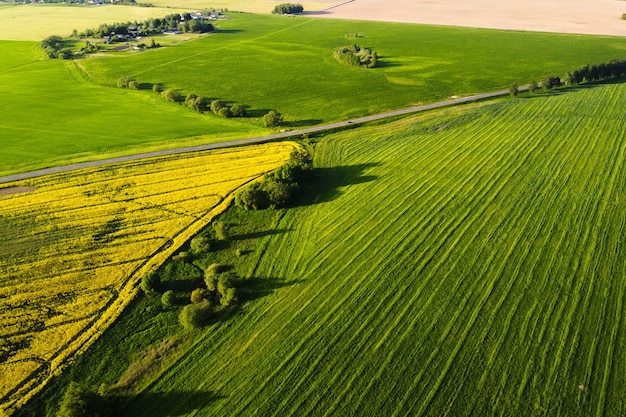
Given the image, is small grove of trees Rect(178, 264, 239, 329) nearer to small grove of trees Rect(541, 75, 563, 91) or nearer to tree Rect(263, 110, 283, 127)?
tree Rect(263, 110, 283, 127)

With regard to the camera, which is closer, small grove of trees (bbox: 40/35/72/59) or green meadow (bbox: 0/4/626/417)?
green meadow (bbox: 0/4/626/417)

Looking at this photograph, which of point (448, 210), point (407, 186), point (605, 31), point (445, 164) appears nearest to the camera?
point (448, 210)

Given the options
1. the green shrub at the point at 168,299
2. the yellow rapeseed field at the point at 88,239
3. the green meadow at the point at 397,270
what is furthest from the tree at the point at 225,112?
the green shrub at the point at 168,299

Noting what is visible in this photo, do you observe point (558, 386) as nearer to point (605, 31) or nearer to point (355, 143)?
point (355, 143)

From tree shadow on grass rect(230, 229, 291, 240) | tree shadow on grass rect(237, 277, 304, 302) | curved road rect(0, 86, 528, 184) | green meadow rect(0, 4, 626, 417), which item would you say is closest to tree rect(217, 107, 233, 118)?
green meadow rect(0, 4, 626, 417)

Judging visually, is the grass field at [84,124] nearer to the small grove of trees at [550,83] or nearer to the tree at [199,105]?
the tree at [199,105]

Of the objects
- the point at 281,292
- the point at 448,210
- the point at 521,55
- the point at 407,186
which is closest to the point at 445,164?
the point at 407,186
